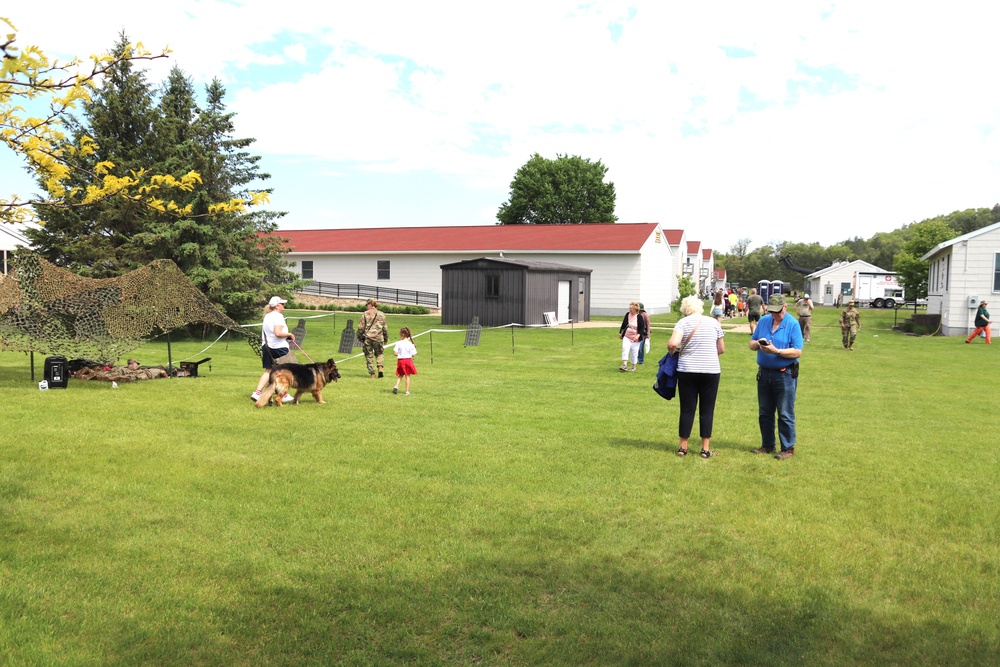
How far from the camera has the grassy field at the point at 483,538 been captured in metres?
4.47

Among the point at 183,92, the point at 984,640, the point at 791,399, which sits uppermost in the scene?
the point at 183,92

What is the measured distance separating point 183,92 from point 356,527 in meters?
23.6

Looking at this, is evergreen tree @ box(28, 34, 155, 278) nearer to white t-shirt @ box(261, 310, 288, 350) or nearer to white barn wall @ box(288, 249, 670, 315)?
white t-shirt @ box(261, 310, 288, 350)

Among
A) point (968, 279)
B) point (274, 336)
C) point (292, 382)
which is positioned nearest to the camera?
point (292, 382)

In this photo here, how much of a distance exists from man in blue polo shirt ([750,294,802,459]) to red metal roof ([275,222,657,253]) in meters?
33.5

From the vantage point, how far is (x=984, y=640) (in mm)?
4523

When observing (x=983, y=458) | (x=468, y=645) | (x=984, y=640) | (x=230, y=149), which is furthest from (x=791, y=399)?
(x=230, y=149)

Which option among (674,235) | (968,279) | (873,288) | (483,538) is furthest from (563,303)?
(873,288)

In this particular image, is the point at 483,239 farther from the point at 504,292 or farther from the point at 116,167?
the point at 116,167

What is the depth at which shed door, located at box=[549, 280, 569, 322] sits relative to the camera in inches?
1406

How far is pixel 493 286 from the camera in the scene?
33.9m

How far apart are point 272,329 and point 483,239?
35.8 meters

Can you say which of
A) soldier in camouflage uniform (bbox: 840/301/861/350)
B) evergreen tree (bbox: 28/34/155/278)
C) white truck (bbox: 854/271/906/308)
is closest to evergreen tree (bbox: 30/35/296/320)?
evergreen tree (bbox: 28/34/155/278)

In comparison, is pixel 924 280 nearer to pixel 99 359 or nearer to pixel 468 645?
pixel 99 359
